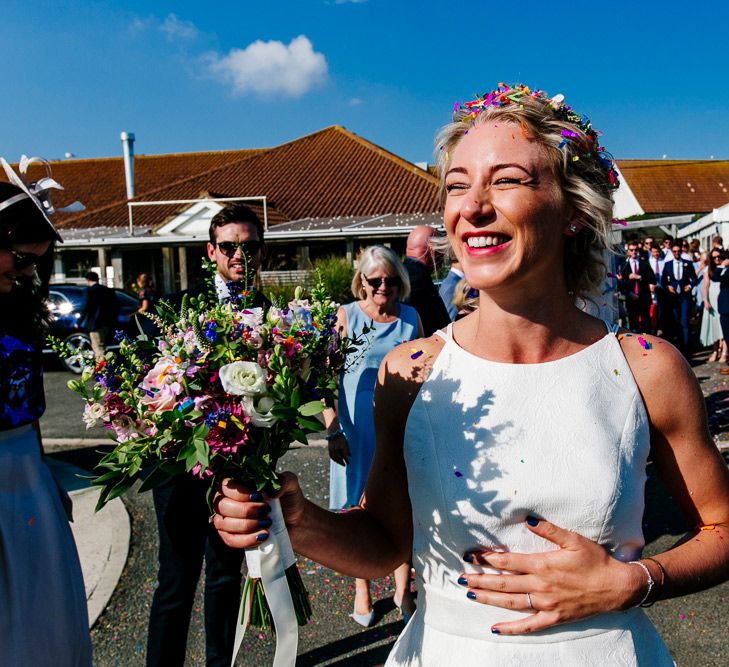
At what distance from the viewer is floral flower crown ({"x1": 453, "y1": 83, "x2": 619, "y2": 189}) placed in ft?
5.53

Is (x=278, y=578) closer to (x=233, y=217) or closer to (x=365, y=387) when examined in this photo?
(x=233, y=217)

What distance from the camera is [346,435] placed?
4.66m

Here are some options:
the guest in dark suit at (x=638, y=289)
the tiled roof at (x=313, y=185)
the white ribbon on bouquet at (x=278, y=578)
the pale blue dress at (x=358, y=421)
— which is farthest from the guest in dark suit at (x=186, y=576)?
the tiled roof at (x=313, y=185)

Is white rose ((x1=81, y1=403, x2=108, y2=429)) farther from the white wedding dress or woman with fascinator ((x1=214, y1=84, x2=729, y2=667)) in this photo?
the white wedding dress

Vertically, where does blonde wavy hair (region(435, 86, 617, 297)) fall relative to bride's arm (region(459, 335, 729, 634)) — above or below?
above

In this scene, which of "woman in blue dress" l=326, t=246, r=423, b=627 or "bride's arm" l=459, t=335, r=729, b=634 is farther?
"woman in blue dress" l=326, t=246, r=423, b=627

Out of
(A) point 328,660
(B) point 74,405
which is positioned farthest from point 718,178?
(A) point 328,660

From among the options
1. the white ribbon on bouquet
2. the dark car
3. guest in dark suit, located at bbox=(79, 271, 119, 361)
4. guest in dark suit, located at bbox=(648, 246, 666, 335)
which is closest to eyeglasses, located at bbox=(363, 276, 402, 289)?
the white ribbon on bouquet

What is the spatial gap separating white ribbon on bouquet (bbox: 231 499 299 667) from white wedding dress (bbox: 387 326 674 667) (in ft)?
0.97

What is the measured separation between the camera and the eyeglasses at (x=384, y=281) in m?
4.80

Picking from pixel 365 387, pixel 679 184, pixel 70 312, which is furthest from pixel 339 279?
pixel 679 184

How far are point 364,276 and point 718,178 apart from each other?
47.3 m

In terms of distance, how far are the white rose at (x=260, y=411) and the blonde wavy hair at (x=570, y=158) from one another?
2.53 ft

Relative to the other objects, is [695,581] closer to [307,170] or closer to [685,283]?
[685,283]
